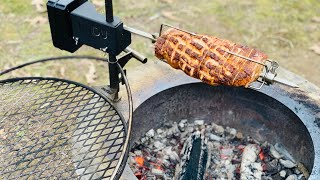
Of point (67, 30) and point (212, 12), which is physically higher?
point (67, 30)

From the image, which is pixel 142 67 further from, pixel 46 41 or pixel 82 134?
pixel 46 41

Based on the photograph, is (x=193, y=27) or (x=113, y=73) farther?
(x=193, y=27)

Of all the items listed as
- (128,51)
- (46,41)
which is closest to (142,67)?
(128,51)

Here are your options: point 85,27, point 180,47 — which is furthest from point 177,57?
point 85,27

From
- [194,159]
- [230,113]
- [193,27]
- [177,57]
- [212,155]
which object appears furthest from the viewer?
[193,27]

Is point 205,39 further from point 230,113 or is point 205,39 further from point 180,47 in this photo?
point 230,113

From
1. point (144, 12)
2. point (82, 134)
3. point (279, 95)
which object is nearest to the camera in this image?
point (82, 134)
